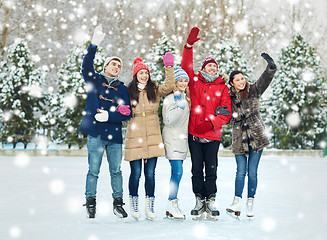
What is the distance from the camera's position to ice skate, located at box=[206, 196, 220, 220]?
4.66 meters

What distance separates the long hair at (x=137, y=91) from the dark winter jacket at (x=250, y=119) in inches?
35.1

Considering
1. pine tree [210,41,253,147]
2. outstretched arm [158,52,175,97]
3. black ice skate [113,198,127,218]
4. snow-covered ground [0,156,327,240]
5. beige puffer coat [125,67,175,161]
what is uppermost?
pine tree [210,41,253,147]

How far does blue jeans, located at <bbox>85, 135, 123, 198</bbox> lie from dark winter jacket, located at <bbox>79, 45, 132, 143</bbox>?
0.08m

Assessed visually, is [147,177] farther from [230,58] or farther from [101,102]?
[230,58]

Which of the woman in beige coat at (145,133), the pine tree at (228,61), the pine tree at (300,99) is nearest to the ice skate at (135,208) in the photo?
the woman in beige coat at (145,133)

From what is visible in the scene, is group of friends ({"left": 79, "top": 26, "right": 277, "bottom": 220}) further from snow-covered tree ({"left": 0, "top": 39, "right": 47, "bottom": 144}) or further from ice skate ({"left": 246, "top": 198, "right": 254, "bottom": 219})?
snow-covered tree ({"left": 0, "top": 39, "right": 47, "bottom": 144})

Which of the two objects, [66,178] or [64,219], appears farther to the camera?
[66,178]

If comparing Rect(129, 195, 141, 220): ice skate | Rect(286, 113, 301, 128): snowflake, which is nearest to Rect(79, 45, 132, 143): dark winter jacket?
Rect(129, 195, 141, 220): ice skate

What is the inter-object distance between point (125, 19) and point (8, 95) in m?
14.6

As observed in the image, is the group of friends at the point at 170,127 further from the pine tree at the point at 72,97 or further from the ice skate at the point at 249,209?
the pine tree at the point at 72,97

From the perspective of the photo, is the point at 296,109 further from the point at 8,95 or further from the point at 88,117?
the point at 88,117

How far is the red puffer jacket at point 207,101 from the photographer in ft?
15.7

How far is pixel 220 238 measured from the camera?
385 centimetres

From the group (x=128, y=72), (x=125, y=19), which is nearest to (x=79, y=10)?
(x=125, y=19)
